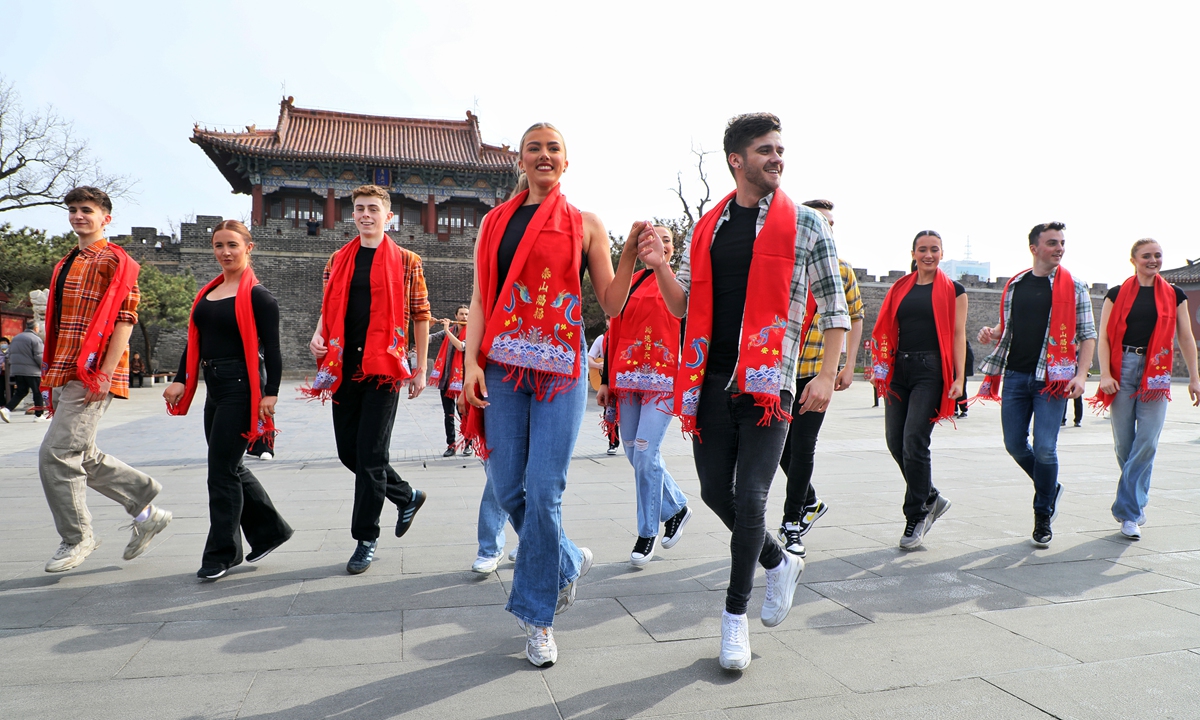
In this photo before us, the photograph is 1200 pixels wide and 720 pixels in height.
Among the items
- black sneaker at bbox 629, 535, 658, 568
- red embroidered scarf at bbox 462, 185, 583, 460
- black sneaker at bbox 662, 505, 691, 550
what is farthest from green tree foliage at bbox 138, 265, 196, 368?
red embroidered scarf at bbox 462, 185, 583, 460

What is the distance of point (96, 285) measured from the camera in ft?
12.2

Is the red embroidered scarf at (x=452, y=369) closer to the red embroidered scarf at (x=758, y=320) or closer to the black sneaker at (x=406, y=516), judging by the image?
the black sneaker at (x=406, y=516)

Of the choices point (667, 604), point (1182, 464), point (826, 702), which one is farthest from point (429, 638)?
point (1182, 464)

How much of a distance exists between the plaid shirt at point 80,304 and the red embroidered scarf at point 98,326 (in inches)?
0.9

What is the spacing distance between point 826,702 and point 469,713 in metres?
0.98

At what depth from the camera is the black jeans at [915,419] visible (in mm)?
4004

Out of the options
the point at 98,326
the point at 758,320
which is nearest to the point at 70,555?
the point at 98,326

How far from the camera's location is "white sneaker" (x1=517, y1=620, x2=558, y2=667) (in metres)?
2.40

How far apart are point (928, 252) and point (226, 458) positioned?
3.73 m

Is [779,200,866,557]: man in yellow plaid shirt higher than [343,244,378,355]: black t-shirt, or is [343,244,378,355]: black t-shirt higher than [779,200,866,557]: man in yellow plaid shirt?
[343,244,378,355]: black t-shirt

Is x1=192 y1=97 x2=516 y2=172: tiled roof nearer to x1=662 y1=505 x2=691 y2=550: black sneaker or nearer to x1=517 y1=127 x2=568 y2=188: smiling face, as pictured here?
Result: x1=662 y1=505 x2=691 y2=550: black sneaker

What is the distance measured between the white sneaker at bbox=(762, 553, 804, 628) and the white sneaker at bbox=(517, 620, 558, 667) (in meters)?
0.74

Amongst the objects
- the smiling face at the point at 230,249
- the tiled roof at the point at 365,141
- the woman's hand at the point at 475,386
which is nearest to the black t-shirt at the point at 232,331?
the smiling face at the point at 230,249

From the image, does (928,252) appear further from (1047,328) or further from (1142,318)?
(1142,318)
